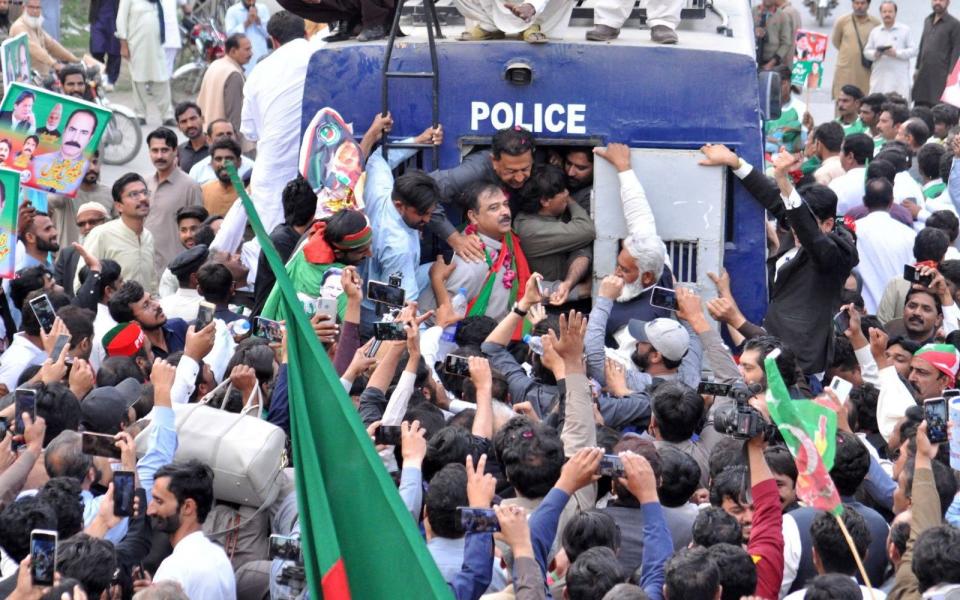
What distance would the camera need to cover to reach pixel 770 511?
584cm

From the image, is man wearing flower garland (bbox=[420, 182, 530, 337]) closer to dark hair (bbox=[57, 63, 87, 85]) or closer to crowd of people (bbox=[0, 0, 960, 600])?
crowd of people (bbox=[0, 0, 960, 600])

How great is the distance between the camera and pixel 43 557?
16.3ft

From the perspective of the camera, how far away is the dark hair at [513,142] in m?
8.46

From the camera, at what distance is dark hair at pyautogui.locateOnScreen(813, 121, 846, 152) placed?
44.3ft

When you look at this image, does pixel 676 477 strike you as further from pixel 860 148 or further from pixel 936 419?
pixel 860 148

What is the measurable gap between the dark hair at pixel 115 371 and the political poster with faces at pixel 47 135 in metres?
1.89

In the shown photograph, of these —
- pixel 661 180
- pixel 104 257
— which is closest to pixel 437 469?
pixel 661 180

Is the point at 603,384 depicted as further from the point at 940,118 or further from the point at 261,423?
the point at 940,118

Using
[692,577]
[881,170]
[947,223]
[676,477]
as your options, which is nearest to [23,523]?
[692,577]

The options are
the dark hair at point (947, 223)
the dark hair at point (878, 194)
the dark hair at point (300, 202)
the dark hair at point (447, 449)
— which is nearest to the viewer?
the dark hair at point (447, 449)

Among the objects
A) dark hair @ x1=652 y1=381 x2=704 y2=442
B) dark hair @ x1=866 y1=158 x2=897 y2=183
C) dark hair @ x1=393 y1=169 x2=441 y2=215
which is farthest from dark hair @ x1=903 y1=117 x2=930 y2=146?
dark hair @ x1=652 y1=381 x2=704 y2=442

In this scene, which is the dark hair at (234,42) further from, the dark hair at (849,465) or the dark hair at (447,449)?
the dark hair at (849,465)

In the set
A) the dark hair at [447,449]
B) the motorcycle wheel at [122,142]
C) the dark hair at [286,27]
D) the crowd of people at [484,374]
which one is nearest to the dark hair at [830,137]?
the crowd of people at [484,374]

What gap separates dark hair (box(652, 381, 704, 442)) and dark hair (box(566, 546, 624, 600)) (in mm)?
1541
